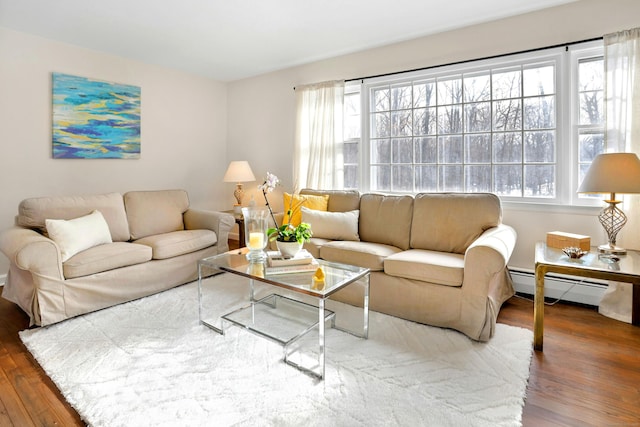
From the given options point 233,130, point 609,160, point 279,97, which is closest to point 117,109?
point 233,130

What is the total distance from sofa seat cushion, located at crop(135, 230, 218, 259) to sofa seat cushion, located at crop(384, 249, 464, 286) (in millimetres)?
1856

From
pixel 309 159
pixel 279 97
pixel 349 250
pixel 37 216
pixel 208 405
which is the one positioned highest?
pixel 279 97

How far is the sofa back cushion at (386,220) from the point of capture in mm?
3141

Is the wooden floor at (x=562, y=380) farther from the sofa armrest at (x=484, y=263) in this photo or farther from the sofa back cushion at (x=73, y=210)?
the sofa back cushion at (x=73, y=210)

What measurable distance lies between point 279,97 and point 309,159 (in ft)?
3.41

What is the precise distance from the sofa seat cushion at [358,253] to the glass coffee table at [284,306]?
17 cm

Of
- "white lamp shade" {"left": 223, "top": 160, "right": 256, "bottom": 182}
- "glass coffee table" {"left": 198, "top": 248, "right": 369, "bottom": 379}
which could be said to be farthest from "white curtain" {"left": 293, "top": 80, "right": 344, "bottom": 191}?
"glass coffee table" {"left": 198, "top": 248, "right": 369, "bottom": 379}

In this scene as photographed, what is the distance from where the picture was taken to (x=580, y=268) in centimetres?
199

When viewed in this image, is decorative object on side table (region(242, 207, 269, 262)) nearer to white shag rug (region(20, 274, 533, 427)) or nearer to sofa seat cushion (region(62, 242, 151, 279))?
white shag rug (region(20, 274, 533, 427))

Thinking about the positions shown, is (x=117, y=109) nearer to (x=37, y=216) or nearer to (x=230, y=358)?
(x=37, y=216)

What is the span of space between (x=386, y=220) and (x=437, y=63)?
162cm

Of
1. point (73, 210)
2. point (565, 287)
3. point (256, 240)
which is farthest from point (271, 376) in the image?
point (565, 287)

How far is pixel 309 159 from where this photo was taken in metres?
4.24

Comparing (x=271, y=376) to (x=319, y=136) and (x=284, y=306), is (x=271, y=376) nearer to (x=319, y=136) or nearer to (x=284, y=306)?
(x=284, y=306)
